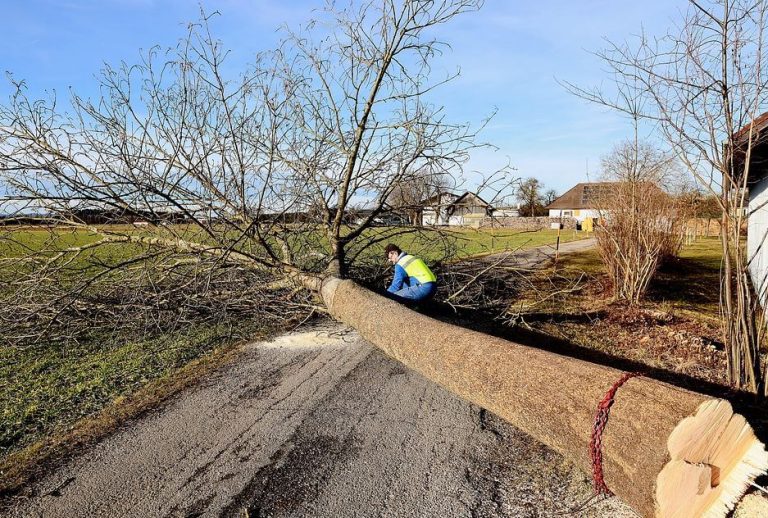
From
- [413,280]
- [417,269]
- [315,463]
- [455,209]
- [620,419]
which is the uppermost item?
[455,209]

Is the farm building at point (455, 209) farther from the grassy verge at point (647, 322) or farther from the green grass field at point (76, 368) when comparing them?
the grassy verge at point (647, 322)

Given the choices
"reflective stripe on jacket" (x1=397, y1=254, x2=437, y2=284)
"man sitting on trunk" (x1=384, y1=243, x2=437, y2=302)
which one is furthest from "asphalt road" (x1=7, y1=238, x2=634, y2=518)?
"reflective stripe on jacket" (x1=397, y1=254, x2=437, y2=284)

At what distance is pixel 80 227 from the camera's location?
20.3 ft

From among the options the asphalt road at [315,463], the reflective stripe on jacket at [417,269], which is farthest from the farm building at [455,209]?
the asphalt road at [315,463]

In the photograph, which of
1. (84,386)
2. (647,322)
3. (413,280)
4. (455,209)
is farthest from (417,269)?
(647,322)

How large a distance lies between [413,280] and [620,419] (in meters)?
3.89

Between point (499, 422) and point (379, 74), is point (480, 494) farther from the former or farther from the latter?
point (379, 74)

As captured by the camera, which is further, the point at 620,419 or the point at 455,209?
the point at 455,209

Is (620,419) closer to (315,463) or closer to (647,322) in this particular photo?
(315,463)

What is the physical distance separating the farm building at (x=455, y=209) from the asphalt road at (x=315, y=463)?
307cm

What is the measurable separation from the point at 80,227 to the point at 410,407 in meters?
4.73

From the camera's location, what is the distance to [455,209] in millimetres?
7230

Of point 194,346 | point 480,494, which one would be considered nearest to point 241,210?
point 194,346

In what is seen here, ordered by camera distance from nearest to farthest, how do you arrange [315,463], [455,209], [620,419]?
[620,419] < [315,463] < [455,209]
